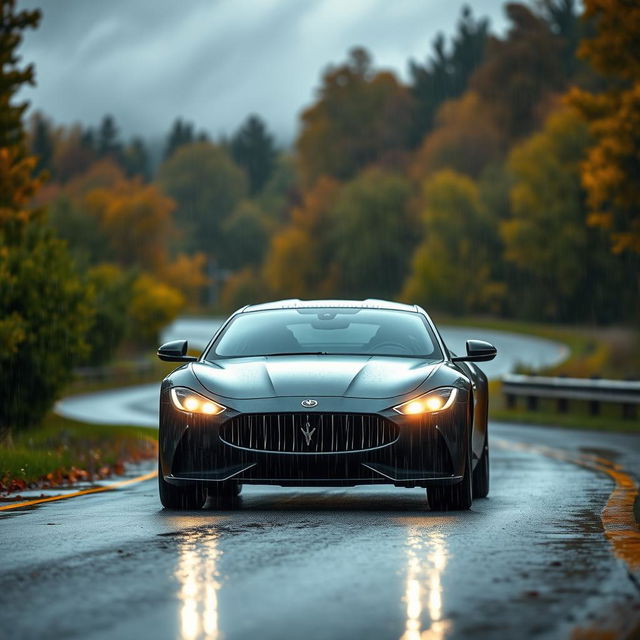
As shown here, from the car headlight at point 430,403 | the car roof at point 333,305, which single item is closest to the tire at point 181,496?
the car headlight at point 430,403

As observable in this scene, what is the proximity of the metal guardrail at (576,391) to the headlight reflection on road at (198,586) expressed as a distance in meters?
22.7

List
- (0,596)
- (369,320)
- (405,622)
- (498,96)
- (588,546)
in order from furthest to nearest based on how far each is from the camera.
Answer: (498,96)
(369,320)
(588,546)
(0,596)
(405,622)

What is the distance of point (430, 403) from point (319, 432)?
0.81m

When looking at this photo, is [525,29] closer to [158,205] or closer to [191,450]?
[158,205]

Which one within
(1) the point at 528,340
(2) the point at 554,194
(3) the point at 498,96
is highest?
(3) the point at 498,96

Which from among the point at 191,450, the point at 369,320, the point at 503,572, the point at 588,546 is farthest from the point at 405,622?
the point at 369,320

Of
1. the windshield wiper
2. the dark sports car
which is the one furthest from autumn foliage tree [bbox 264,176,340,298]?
the dark sports car

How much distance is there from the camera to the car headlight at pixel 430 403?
1066 centimetres

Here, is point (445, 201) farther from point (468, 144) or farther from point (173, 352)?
point (173, 352)

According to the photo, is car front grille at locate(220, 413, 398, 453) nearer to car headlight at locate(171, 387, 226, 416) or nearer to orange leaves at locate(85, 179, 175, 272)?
car headlight at locate(171, 387, 226, 416)

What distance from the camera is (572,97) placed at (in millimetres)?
40688

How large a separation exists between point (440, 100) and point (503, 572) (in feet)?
430

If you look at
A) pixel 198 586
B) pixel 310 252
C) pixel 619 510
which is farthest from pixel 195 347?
pixel 198 586

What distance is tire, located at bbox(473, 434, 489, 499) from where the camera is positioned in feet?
40.3
